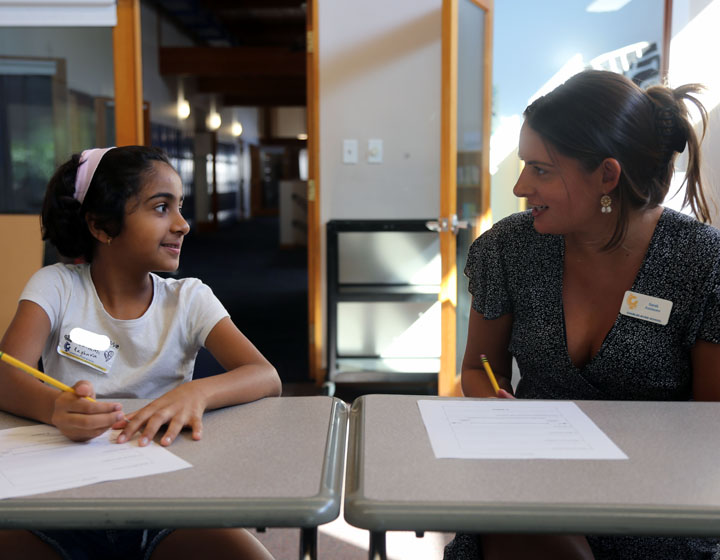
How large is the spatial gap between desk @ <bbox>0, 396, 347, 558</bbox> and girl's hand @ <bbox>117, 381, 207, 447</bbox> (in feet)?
0.06

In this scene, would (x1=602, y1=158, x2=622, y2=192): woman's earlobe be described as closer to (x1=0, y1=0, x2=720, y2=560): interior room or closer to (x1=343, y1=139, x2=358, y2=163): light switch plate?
(x1=0, y1=0, x2=720, y2=560): interior room

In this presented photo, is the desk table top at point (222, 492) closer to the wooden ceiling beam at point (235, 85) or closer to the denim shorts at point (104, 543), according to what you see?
the denim shorts at point (104, 543)

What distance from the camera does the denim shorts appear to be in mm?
1087

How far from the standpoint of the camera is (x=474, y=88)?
3234 millimetres

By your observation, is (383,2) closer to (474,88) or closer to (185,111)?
(474,88)

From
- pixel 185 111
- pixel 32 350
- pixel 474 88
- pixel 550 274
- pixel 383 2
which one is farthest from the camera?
pixel 185 111

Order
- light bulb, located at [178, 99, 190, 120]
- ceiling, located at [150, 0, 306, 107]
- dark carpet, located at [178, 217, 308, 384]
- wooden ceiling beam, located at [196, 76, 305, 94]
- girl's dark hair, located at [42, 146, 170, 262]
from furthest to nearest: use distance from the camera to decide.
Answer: wooden ceiling beam, located at [196, 76, 305, 94], light bulb, located at [178, 99, 190, 120], ceiling, located at [150, 0, 306, 107], dark carpet, located at [178, 217, 308, 384], girl's dark hair, located at [42, 146, 170, 262]

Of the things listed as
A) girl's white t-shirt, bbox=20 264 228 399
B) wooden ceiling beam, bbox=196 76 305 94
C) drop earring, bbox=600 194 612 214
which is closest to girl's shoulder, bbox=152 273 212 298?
girl's white t-shirt, bbox=20 264 228 399

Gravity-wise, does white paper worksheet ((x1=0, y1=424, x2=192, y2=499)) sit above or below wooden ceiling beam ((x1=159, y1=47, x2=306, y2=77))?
below

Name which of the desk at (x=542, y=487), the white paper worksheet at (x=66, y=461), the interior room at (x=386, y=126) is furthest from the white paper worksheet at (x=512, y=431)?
the interior room at (x=386, y=126)

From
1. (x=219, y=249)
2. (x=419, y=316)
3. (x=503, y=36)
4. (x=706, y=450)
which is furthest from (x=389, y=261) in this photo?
(x=219, y=249)

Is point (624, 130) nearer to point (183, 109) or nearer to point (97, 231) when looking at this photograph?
point (97, 231)

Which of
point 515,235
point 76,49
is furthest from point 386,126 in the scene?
point 515,235

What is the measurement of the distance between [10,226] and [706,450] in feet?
12.4
